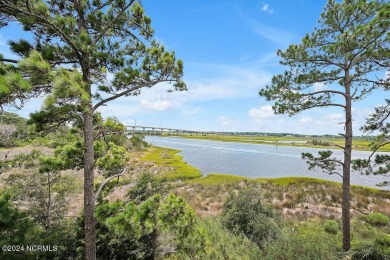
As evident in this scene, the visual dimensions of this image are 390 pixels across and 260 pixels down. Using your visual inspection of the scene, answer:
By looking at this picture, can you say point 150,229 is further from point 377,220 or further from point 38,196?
point 377,220

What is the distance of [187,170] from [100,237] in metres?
21.9

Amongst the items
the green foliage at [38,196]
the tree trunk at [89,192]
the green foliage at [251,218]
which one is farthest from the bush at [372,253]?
the green foliage at [38,196]

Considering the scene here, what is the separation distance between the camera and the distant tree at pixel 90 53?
125 inches

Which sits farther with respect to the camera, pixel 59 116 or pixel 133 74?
pixel 133 74

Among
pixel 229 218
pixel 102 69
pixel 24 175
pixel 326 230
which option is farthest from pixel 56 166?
pixel 326 230

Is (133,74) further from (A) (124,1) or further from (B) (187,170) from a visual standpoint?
(B) (187,170)

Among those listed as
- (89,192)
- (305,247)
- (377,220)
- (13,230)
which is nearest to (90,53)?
(89,192)

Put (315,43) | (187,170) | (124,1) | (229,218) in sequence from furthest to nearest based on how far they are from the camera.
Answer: (187,170) → (229,218) → (315,43) → (124,1)

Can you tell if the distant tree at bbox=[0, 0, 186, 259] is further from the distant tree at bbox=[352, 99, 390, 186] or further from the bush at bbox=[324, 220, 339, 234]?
the bush at bbox=[324, 220, 339, 234]

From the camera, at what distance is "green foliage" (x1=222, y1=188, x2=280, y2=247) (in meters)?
9.84

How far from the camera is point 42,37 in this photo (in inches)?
146

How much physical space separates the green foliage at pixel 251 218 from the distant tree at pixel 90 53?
7789 mm

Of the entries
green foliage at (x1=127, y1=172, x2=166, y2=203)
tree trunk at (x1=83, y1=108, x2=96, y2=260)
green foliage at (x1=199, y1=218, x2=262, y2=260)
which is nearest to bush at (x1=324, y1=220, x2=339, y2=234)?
green foliage at (x1=199, y1=218, x2=262, y2=260)

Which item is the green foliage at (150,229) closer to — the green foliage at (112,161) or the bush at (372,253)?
the green foliage at (112,161)
